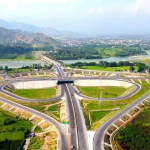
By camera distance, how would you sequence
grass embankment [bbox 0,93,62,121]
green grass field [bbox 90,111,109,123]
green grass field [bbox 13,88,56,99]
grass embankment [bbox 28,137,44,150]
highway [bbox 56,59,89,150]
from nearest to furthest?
highway [bbox 56,59,89,150], grass embankment [bbox 28,137,44,150], green grass field [bbox 90,111,109,123], grass embankment [bbox 0,93,62,121], green grass field [bbox 13,88,56,99]

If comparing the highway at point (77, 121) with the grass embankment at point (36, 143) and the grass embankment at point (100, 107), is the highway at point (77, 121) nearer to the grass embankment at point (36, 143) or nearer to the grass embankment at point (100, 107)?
the grass embankment at point (100, 107)

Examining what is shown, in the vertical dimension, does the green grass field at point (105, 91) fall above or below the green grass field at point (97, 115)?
above

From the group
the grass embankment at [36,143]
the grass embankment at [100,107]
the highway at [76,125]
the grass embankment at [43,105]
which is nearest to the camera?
the highway at [76,125]

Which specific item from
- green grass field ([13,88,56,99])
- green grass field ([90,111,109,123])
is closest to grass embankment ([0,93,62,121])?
green grass field ([13,88,56,99])

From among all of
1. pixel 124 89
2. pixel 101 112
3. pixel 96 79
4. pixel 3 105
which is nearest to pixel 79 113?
pixel 101 112

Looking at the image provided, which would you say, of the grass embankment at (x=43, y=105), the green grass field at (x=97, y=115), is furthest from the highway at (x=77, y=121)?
the green grass field at (x=97, y=115)

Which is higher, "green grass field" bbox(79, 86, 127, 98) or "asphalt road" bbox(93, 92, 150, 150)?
"green grass field" bbox(79, 86, 127, 98)

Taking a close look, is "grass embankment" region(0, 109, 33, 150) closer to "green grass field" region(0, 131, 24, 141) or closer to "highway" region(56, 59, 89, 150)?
"green grass field" region(0, 131, 24, 141)
